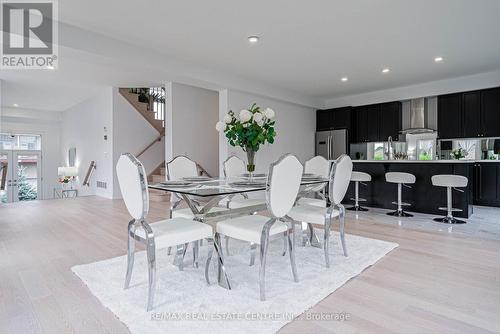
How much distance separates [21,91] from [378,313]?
364 inches

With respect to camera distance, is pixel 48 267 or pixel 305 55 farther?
pixel 305 55

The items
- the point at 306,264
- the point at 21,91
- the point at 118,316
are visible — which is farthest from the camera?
the point at 21,91

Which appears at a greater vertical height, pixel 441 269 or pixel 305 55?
pixel 305 55

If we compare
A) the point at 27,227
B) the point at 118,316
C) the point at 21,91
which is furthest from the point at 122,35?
the point at 21,91

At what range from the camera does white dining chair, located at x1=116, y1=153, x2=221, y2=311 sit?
1.83 m

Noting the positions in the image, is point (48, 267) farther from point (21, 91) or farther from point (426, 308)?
point (21, 91)

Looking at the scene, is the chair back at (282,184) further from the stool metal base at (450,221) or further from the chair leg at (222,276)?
the stool metal base at (450,221)

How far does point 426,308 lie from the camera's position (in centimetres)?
184

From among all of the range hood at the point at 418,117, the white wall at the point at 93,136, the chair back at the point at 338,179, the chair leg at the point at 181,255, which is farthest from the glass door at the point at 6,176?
the range hood at the point at 418,117

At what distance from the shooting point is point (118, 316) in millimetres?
1726

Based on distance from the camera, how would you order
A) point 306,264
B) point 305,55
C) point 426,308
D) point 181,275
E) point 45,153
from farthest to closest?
1. point 45,153
2. point 305,55
3. point 306,264
4. point 181,275
5. point 426,308

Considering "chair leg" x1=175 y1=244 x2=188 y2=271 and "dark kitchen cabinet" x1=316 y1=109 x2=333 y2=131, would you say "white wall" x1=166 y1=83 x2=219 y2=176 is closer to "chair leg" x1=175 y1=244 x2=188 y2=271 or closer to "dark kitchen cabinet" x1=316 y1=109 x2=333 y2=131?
"dark kitchen cabinet" x1=316 y1=109 x2=333 y2=131

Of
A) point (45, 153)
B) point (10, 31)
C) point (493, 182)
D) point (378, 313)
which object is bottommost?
point (378, 313)

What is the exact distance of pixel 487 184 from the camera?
5.64 meters
